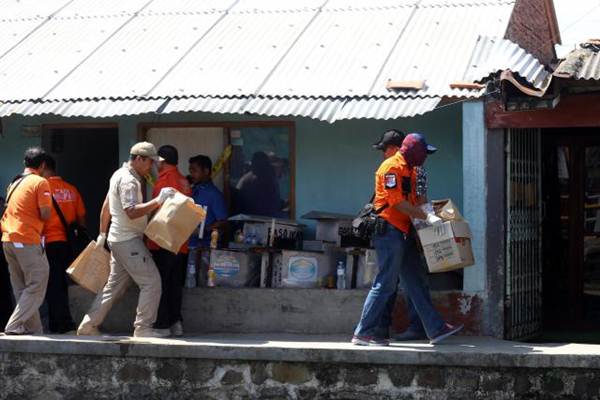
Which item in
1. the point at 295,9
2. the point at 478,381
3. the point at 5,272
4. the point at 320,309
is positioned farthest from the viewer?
the point at 295,9

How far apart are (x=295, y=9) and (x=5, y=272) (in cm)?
398

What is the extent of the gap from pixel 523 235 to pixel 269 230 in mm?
2299

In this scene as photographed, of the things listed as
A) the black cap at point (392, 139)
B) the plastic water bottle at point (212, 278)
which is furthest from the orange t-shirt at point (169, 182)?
the black cap at point (392, 139)

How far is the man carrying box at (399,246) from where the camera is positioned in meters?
8.72

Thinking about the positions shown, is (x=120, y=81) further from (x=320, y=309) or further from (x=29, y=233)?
(x=320, y=309)

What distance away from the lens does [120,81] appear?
10.8 metres

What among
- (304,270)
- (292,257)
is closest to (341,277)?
(304,270)

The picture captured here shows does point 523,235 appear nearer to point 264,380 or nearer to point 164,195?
point 264,380

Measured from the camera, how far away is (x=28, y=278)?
973 cm

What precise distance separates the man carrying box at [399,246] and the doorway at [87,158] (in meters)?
4.55

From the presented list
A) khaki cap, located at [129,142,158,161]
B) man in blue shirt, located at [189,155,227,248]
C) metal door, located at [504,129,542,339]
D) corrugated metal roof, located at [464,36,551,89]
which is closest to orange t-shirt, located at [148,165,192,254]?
khaki cap, located at [129,142,158,161]

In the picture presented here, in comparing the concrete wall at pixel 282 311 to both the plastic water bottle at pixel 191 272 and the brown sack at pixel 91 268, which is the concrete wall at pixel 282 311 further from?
the brown sack at pixel 91 268

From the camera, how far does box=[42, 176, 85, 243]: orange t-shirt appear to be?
10266 millimetres

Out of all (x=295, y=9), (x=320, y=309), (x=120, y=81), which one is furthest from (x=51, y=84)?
(x=320, y=309)
